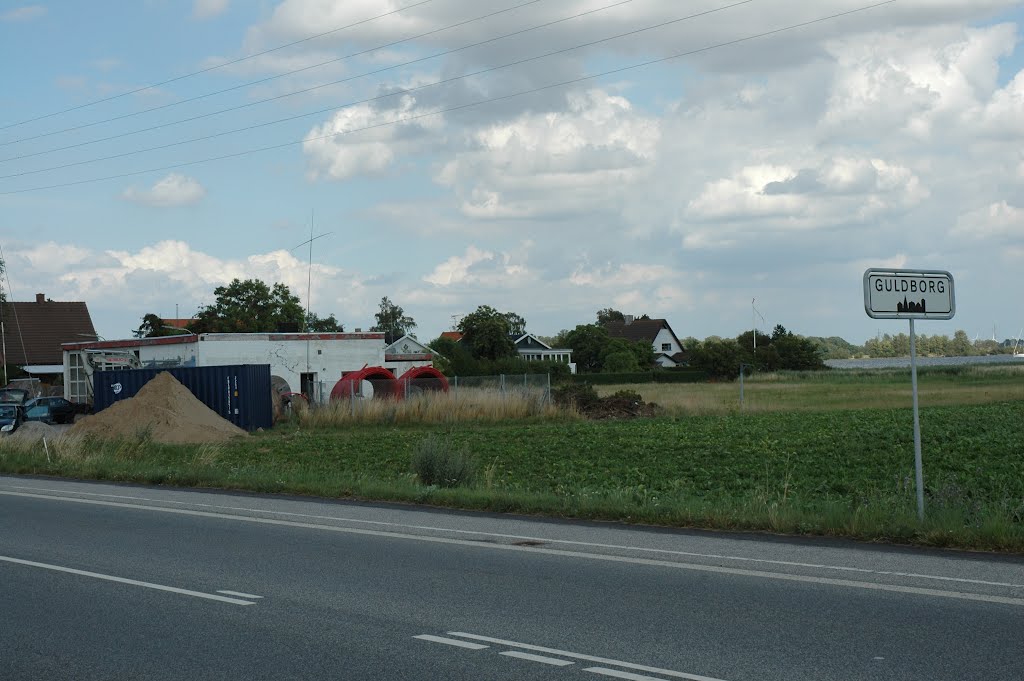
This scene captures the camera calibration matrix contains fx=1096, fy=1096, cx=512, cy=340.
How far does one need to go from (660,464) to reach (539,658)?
19.1 metres

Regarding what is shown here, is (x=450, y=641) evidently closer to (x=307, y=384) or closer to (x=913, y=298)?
(x=913, y=298)

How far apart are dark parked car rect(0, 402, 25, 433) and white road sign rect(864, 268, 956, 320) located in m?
38.0

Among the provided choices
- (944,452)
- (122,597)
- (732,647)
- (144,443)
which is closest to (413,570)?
(122,597)

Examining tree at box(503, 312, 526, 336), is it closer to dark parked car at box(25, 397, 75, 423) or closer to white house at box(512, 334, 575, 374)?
white house at box(512, 334, 575, 374)

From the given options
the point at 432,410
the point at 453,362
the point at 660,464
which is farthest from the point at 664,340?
the point at 660,464

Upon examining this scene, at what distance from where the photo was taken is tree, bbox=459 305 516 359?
349ft

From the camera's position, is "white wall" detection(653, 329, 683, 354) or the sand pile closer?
the sand pile

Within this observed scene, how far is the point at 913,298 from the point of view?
12.4 meters

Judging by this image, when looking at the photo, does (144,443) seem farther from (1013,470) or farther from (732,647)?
(732,647)

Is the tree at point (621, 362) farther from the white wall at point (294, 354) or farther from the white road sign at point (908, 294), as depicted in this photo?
the white road sign at point (908, 294)

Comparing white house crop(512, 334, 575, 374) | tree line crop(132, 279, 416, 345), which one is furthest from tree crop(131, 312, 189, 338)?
white house crop(512, 334, 575, 374)

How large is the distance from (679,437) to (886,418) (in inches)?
438

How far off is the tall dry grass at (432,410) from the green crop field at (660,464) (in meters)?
0.09

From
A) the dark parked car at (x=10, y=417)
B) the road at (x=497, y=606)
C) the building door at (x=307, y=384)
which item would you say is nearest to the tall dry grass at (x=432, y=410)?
the building door at (x=307, y=384)
